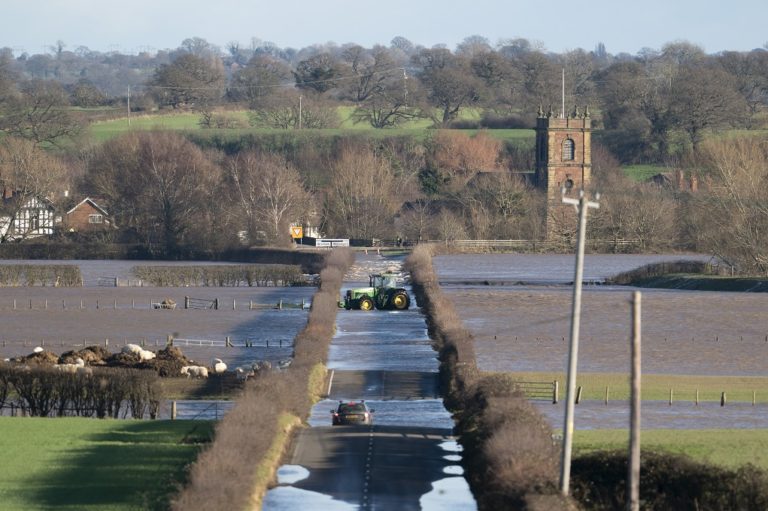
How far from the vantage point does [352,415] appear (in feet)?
127

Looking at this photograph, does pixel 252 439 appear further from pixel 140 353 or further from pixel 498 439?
pixel 140 353

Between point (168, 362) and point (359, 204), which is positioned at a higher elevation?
point (359, 204)

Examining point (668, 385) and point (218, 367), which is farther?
point (218, 367)

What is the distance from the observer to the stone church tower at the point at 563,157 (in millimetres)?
122625

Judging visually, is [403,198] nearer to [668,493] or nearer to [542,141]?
[542,141]

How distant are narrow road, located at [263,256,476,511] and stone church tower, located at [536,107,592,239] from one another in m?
68.7

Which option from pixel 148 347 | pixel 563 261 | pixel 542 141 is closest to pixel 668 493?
pixel 148 347

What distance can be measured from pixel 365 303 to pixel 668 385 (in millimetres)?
27013

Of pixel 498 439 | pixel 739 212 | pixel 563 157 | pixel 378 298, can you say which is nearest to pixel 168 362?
pixel 498 439

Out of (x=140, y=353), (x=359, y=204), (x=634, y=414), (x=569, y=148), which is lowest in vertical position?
(x=140, y=353)

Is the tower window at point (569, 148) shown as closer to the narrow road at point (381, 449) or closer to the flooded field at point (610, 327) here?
the flooded field at point (610, 327)

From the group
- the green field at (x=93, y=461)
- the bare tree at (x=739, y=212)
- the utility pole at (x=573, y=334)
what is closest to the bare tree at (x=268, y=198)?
the bare tree at (x=739, y=212)

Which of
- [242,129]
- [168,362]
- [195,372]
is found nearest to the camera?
[195,372]

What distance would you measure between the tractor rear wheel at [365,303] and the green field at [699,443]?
35.3m
